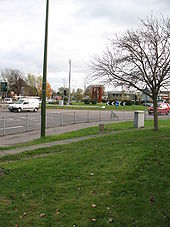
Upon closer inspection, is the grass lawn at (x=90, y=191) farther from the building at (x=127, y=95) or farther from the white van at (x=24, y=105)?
the white van at (x=24, y=105)

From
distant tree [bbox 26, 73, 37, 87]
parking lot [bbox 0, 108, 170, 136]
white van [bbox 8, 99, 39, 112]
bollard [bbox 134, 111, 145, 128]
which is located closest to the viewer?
bollard [bbox 134, 111, 145, 128]

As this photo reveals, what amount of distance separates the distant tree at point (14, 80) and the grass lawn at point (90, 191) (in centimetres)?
9430

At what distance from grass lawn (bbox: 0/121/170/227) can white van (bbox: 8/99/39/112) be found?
3259 centimetres

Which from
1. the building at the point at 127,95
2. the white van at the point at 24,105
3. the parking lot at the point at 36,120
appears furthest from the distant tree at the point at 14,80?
the parking lot at the point at 36,120

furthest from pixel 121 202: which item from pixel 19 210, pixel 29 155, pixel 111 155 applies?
pixel 29 155

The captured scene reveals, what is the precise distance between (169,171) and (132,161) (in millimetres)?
1097

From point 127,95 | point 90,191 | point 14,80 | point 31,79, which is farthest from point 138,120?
point 31,79

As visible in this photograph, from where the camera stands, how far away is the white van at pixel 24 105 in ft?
129

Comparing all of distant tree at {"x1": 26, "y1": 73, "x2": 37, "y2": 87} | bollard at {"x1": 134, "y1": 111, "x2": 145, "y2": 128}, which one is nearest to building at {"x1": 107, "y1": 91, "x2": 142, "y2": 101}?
bollard at {"x1": 134, "y1": 111, "x2": 145, "y2": 128}

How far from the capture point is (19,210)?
473cm

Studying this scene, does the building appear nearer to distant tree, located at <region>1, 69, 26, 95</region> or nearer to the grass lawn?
the grass lawn

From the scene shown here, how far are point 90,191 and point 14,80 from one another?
327ft

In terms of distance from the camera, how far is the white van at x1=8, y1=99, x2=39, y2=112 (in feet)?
129

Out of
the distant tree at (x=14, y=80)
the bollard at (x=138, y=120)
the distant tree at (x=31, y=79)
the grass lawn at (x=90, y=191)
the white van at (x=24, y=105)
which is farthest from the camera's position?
the distant tree at (x=31, y=79)
